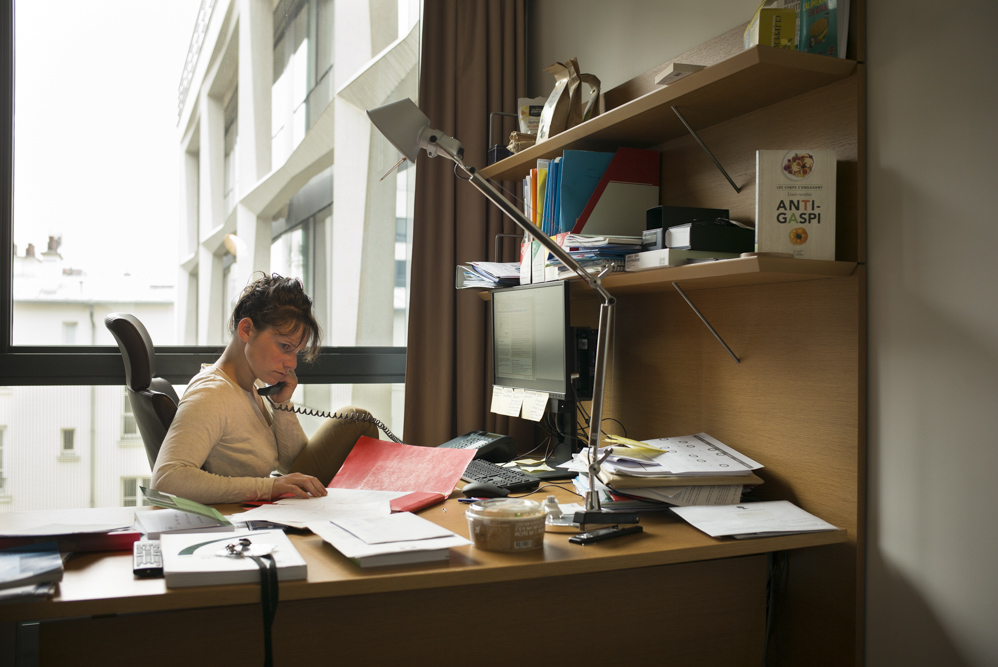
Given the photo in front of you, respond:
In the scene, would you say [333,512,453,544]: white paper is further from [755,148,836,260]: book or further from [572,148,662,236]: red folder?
[572,148,662,236]: red folder

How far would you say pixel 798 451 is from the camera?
149 centimetres

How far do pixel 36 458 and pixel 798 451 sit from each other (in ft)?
7.64

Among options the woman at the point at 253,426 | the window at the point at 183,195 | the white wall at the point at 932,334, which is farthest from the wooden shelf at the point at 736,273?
the window at the point at 183,195

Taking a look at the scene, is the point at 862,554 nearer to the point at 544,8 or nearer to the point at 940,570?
the point at 940,570

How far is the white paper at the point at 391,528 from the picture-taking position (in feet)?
3.81

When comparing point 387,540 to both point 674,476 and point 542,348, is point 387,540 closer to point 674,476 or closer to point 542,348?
point 674,476

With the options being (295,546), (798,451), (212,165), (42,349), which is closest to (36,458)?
(42,349)

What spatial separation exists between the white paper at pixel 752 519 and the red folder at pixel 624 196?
2.54 ft

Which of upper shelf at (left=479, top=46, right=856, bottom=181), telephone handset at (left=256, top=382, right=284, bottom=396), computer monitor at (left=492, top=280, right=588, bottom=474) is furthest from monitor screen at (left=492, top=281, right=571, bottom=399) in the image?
telephone handset at (left=256, top=382, right=284, bottom=396)

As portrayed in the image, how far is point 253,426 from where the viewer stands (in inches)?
68.6

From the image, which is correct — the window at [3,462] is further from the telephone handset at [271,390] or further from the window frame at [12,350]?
the telephone handset at [271,390]

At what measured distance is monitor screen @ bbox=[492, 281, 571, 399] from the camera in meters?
1.90

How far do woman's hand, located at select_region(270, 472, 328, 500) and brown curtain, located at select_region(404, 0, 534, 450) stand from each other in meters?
0.95

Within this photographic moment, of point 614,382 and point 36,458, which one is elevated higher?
point 614,382
